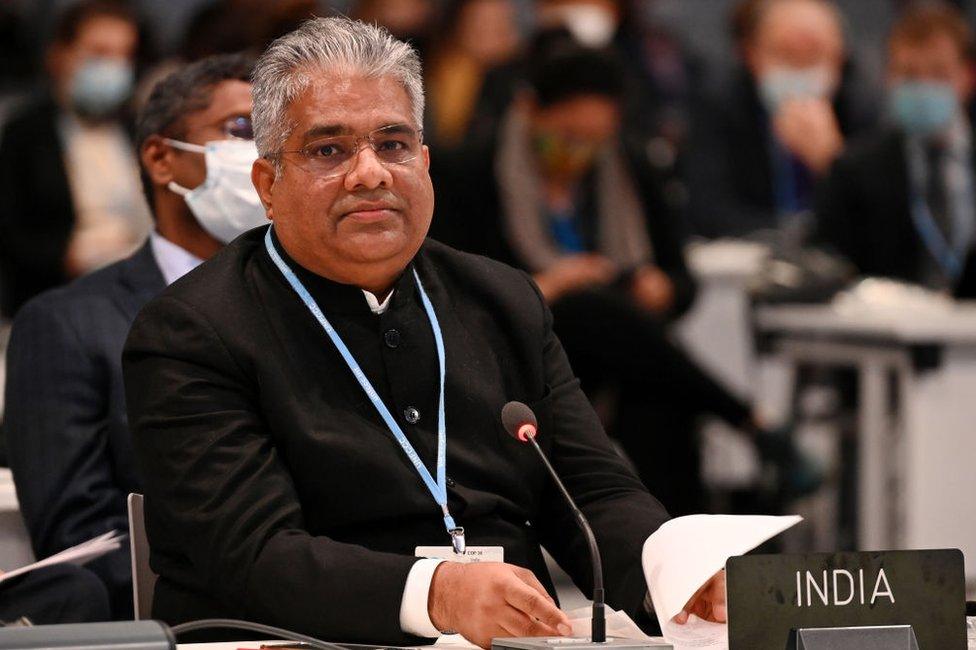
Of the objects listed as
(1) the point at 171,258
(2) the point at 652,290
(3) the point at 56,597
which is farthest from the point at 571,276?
(3) the point at 56,597

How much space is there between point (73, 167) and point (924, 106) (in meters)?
3.40

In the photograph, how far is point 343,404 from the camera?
90.4 inches

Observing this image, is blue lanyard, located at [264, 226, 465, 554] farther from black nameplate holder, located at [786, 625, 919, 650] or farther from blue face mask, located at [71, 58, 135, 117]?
blue face mask, located at [71, 58, 135, 117]

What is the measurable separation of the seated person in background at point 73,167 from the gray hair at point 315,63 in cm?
386

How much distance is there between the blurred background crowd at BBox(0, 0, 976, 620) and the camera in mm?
5824

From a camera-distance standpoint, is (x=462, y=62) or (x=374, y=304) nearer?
(x=374, y=304)

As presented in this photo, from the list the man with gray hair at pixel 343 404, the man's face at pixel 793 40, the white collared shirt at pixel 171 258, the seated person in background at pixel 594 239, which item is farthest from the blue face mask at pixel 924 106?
the man with gray hair at pixel 343 404

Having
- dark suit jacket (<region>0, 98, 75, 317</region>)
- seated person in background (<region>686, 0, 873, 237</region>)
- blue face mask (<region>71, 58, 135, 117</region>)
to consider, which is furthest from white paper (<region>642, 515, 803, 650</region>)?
seated person in background (<region>686, 0, 873, 237</region>)

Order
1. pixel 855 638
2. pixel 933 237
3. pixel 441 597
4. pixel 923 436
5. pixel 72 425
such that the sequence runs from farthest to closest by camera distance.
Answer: pixel 933 237, pixel 923 436, pixel 72 425, pixel 441 597, pixel 855 638

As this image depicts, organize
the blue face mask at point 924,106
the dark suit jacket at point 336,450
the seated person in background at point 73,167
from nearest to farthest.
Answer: the dark suit jacket at point 336,450
the seated person in background at point 73,167
the blue face mask at point 924,106

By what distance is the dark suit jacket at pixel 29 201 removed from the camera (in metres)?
6.25

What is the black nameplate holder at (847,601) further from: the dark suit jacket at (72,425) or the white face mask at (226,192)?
the white face mask at (226,192)

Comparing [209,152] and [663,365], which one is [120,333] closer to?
[209,152]

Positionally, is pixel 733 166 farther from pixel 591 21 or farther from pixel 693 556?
pixel 693 556
